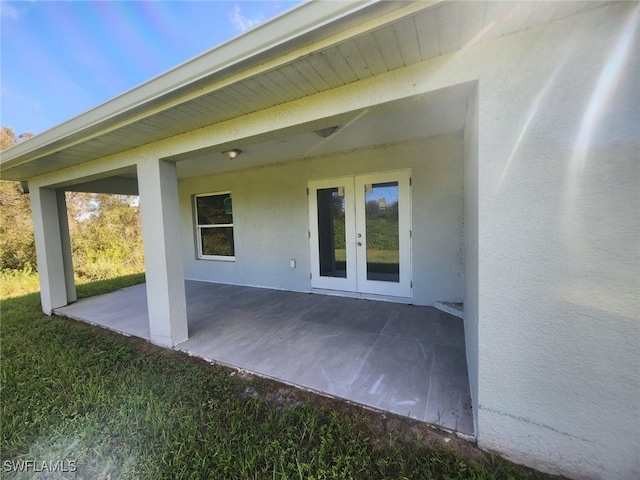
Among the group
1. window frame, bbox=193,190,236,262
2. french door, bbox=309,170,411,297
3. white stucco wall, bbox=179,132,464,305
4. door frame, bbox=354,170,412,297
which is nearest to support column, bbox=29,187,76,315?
white stucco wall, bbox=179,132,464,305

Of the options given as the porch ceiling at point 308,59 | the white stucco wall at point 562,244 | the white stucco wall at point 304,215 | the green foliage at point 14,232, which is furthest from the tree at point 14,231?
the white stucco wall at point 562,244

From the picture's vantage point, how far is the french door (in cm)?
420

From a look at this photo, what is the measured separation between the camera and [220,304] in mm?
4668

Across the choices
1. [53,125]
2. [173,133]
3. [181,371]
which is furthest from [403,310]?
[53,125]

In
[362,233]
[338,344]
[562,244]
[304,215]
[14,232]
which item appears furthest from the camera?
[14,232]

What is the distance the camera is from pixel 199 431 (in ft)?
5.96

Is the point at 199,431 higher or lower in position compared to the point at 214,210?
lower

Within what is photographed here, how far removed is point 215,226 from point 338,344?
4.75 metres

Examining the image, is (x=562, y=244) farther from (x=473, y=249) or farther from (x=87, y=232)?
(x=87, y=232)

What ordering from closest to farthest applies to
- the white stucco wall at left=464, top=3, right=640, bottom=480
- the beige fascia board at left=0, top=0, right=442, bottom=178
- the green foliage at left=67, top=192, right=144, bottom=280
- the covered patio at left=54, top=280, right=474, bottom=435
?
the white stucco wall at left=464, top=3, right=640, bottom=480
the beige fascia board at left=0, top=0, right=442, bottom=178
the covered patio at left=54, top=280, right=474, bottom=435
the green foliage at left=67, top=192, right=144, bottom=280

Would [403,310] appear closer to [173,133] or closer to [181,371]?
[181,371]

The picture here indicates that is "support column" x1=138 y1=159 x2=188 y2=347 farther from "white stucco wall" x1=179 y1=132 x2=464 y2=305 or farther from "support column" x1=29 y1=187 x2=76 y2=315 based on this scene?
"support column" x1=29 y1=187 x2=76 y2=315

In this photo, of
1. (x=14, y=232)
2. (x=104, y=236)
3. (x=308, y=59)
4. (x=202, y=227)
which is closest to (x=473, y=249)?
(x=308, y=59)

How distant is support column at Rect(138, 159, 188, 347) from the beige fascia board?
643 mm
